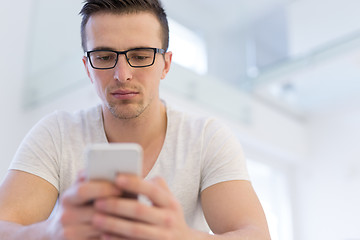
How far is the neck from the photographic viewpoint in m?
1.03

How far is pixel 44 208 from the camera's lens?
0.90 meters

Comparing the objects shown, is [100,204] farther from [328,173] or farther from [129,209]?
[328,173]

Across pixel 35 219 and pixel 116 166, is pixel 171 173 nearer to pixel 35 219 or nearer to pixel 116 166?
pixel 35 219

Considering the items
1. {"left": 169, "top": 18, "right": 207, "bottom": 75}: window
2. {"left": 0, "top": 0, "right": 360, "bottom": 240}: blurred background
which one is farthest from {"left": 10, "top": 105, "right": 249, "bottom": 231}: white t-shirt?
{"left": 169, "top": 18, "right": 207, "bottom": 75}: window

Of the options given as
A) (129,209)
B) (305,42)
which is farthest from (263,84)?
(129,209)

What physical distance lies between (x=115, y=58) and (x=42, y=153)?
0.29m

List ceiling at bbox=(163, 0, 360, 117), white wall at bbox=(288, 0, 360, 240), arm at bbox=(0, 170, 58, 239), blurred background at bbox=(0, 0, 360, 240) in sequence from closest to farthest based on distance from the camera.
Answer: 1. arm at bbox=(0, 170, 58, 239)
2. blurred background at bbox=(0, 0, 360, 240)
3. ceiling at bbox=(163, 0, 360, 117)
4. white wall at bbox=(288, 0, 360, 240)

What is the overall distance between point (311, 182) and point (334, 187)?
Result: 269 millimetres

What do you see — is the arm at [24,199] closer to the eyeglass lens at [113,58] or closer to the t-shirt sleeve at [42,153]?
the t-shirt sleeve at [42,153]

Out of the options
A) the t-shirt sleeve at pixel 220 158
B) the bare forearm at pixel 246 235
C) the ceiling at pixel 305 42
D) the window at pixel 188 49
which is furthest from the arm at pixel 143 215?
the ceiling at pixel 305 42

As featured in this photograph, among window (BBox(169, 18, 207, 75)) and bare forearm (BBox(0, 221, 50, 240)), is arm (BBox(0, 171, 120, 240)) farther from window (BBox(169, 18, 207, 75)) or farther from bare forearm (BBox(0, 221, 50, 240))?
window (BBox(169, 18, 207, 75))

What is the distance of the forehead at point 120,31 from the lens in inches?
37.1

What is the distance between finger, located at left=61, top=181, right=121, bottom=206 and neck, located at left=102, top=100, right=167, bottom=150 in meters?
0.52

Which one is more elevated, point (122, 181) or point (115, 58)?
point (115, 58)
